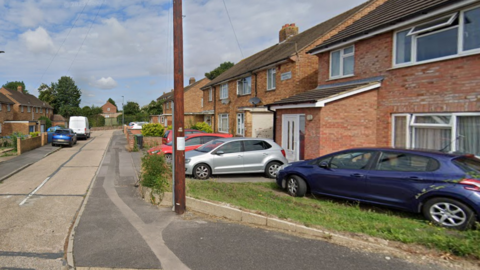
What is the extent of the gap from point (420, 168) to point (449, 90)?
3.94 m

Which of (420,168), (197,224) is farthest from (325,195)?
(197,224)

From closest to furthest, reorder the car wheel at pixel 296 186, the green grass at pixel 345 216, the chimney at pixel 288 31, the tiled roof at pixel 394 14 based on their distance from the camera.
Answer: the green grass at pixel 345 216 < the car wheel at pixel 296 186 < the tiled roof at pixel 394 14 < the chimney at pixel 288 31

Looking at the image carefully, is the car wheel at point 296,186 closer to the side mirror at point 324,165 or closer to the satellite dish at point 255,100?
the side mirror at point 324,165

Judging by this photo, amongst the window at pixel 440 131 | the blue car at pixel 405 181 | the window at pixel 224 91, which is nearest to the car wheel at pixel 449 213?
the blue car at pixel 405 181

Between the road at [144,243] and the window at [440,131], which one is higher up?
the window at [440,131]

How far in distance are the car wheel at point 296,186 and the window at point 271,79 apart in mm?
10799

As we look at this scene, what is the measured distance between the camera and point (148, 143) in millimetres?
22172

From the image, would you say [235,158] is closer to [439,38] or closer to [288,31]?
[439,38]

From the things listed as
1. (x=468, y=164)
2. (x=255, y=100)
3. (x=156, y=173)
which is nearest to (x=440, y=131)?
(x=468, y=164)

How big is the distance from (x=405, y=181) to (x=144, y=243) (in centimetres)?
481

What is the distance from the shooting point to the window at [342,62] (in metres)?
12.1

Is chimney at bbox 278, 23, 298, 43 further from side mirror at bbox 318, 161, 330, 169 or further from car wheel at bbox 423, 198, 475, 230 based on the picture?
car wheel at bbox 423, 198, 475, 230

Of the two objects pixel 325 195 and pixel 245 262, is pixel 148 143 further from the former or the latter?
pixel 245 262

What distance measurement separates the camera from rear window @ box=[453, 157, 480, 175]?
5254 mm
